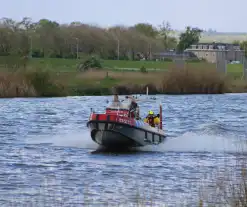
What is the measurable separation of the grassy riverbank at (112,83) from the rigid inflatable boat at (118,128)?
40634 millimetres

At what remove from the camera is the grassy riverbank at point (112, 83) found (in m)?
77.4

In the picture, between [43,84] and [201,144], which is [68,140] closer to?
[201,144]

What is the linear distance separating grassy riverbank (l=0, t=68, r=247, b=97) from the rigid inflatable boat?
133 feet

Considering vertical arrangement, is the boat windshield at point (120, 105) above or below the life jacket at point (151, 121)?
above

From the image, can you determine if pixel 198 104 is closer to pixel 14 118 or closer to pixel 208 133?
pixel 14 118

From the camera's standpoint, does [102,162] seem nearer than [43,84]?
Yes

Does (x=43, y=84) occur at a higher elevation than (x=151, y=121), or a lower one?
higher

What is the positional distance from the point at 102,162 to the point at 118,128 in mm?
3339

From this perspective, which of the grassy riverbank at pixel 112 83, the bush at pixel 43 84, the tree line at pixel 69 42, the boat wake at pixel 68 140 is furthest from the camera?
the tree line at pixel 69 42

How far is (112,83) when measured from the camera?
9456 centimetres

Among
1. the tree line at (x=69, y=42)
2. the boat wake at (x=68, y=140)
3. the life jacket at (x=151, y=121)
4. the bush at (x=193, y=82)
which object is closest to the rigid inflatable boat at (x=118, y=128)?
the life jacket at (x=151, y=121)

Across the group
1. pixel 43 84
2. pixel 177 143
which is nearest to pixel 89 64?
pixel 43 84

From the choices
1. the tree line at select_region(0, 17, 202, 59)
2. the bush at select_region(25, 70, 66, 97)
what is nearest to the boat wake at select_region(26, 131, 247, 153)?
the bush at select_region(25, 70, 66, 97)

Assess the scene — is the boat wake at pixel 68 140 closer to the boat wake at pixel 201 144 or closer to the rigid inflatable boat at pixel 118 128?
the rigid inflatable boat at pixel 118 128
